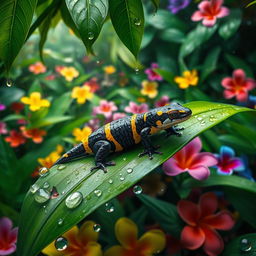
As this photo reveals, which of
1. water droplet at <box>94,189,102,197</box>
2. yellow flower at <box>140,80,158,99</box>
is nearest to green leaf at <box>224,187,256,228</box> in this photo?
water droplet at <box>94,189,102,197</box>

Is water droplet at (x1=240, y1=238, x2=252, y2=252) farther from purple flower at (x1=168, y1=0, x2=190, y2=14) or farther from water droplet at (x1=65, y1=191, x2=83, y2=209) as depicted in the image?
purple flower at (x1=168, y1=0, x2=190, y2=14)

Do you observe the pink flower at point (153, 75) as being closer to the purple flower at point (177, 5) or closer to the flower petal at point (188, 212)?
the purple flower at point (177, 5)

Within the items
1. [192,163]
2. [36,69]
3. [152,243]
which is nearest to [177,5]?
[36,69]

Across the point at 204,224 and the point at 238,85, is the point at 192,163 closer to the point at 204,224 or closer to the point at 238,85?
the point at 204,224

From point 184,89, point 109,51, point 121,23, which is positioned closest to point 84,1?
point 121,23

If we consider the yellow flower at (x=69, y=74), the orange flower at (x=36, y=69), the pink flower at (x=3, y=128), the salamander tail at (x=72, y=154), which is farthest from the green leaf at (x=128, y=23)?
the orange flower at (x=36, y=69)

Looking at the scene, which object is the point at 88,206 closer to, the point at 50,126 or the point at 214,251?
the point at 214,251
